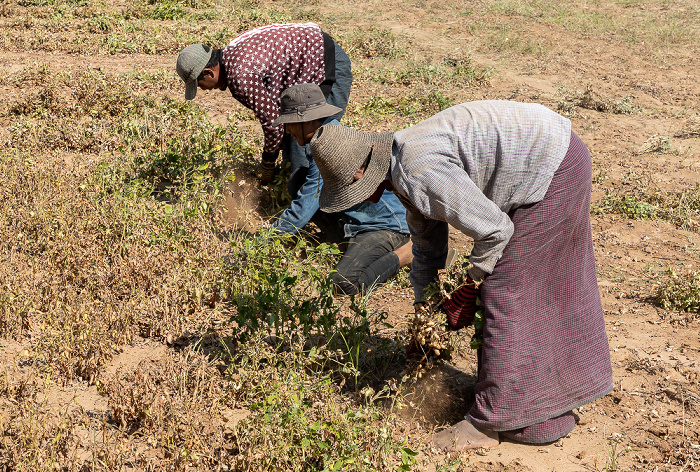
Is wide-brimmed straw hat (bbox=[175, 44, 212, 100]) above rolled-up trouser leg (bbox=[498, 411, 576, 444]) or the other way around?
above

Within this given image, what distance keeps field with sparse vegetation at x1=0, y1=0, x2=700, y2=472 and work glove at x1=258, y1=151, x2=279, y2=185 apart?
3.1 inches

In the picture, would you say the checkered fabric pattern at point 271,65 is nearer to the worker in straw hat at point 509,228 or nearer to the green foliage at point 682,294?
the worker in straw hat at point 509,228

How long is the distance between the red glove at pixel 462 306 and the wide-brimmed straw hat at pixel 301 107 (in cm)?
157

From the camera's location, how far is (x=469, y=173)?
250 centimetres

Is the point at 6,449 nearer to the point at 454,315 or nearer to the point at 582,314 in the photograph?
the point at 454,315

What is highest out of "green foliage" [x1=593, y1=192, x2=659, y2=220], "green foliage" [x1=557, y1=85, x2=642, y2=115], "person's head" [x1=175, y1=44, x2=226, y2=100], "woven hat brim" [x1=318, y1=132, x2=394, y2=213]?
"woven hat brim" [x1=318, y1=132, x2=394, y2=213]

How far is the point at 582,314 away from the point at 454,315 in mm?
500

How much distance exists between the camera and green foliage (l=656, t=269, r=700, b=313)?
3.88 meters

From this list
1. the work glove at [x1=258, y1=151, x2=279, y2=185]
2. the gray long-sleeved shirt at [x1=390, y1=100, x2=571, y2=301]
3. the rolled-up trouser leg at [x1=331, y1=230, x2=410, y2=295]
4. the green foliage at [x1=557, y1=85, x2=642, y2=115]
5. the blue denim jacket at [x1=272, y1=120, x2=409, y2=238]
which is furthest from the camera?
the green foliage at [x1=557, y1=85, x2=642, y2=115]

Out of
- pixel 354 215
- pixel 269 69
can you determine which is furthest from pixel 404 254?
pixel 269 69

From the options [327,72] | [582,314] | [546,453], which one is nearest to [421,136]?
[582,314]

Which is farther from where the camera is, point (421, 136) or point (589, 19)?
point (589, 19)

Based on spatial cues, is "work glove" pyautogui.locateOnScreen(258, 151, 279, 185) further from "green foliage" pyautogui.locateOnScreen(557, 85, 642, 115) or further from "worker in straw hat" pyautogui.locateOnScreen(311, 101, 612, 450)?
"green foliage" pyautogui.locateOnScreen(557, 85, 642, 115)

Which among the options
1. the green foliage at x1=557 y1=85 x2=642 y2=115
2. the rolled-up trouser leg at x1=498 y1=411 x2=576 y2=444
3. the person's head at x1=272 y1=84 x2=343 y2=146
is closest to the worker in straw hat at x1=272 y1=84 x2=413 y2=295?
the person's head at x1=272 y1=84 x2=343 y2=146
